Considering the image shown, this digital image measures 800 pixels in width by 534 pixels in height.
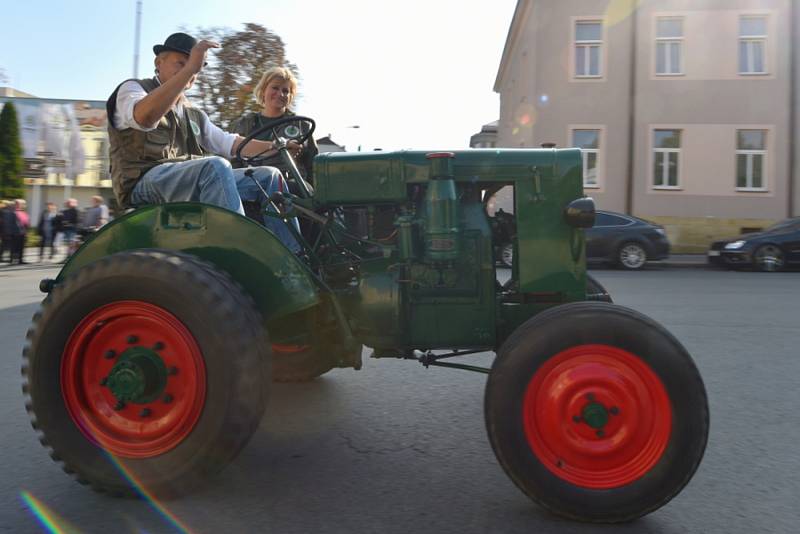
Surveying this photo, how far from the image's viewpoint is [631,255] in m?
15.9

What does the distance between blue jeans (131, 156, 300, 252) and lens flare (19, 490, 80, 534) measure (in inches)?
56.3

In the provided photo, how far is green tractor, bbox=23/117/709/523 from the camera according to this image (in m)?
2.46

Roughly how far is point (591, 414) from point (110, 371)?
1.87 m

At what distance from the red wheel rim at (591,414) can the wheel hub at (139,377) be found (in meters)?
1.43

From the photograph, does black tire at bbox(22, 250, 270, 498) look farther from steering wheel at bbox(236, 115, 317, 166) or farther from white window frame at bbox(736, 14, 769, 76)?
white window frame at bbox(736, 14, 769, 76)

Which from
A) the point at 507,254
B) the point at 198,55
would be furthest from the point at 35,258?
the point at 507,254

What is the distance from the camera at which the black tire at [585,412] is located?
2.41m

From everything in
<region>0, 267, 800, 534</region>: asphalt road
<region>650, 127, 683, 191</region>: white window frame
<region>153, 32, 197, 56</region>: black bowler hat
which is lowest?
<region>0, 267, 800, 534</region>: asphalt road

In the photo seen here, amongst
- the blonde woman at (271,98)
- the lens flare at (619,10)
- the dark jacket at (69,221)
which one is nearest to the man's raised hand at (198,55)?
the blonde woman at (271,98)

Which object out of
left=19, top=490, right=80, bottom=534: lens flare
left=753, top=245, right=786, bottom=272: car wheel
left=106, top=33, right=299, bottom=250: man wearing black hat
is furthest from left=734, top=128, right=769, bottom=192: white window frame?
left=19, top=490, right=80, bottom=534: lens flare

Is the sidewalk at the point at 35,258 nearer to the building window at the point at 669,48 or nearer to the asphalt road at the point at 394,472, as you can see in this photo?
the asphalt road at the point at 394,472

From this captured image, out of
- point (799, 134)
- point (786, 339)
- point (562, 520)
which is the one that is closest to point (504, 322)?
point (562, 520)

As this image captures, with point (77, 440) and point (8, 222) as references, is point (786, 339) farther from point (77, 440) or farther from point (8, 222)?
point (8, 222)

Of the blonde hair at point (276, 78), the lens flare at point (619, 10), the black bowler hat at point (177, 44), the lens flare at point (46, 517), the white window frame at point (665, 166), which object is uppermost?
the lens flare at point (619, 10)
